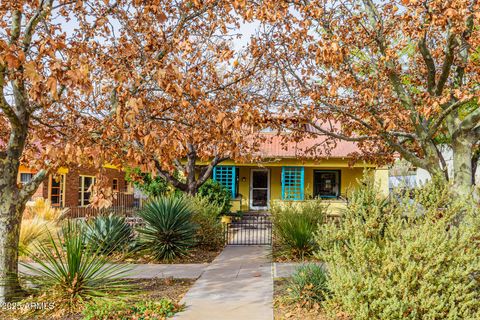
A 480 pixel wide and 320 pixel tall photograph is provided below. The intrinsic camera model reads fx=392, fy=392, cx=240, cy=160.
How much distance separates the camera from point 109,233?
9773 millimetres

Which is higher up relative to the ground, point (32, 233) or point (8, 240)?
point (8, 240)

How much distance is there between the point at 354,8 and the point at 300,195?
14.2m

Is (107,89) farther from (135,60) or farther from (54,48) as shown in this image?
(54,48)

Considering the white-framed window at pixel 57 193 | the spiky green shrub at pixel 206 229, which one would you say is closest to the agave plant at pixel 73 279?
the spiky green shrub at pixel 206 229

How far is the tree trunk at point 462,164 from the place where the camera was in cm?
716

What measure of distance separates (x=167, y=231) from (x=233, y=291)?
359 cm

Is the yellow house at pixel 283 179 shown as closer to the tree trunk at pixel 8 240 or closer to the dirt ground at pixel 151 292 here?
the dirt ground at pixel 151 292

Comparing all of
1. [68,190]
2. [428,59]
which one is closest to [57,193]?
[68,190]

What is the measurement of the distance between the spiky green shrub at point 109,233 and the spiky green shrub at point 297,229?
12.9ft

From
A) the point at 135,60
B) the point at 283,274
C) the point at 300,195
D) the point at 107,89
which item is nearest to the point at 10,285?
the point at 107,89

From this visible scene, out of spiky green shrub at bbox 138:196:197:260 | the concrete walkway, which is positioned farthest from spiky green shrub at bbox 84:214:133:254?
the concrete walkway

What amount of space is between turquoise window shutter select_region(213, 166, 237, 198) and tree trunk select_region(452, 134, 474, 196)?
14401mm

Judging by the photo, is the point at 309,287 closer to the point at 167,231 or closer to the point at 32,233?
the point at 167,231

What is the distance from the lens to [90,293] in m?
6.01
